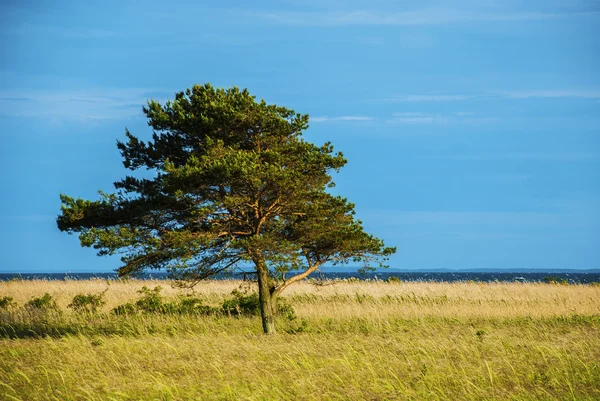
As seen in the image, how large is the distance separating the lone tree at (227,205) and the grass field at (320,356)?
2357 mm

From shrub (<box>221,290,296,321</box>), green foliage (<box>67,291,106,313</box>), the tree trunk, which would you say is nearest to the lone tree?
the tree trunk

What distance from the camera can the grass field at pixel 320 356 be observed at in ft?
35.5

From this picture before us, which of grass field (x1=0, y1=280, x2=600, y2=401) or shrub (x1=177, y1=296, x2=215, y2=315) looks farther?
shrub (x1=177, y1=296, x2=215, y2=315)

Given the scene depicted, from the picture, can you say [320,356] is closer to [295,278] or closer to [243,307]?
[295,278]

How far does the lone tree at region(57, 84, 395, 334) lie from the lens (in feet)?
55.5

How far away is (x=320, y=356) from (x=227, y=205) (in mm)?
5465

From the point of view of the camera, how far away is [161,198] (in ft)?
57.9

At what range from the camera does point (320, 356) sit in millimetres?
13867

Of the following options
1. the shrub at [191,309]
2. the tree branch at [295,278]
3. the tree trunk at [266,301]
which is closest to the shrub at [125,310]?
the shrub at [191,309]

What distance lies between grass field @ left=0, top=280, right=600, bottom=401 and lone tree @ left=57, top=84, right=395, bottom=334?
2.36 metres

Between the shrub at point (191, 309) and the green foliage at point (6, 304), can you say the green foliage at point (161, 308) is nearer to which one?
the shrub at point (191, 309)

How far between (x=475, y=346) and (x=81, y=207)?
12.0m

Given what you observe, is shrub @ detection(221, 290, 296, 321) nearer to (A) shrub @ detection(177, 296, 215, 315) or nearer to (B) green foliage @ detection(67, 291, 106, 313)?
(A) shrub @ detection(177, 296, 215, 315)

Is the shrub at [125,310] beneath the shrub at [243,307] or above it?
above
